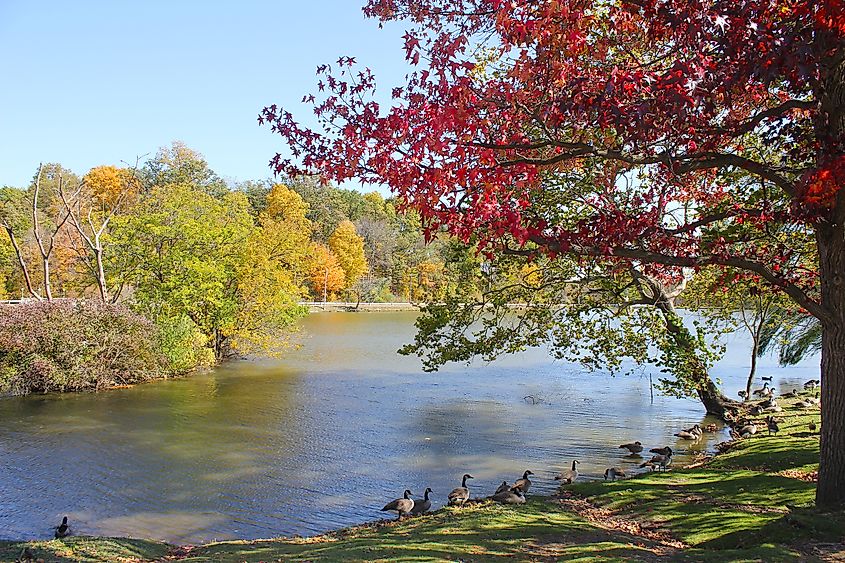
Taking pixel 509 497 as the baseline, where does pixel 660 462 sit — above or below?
above

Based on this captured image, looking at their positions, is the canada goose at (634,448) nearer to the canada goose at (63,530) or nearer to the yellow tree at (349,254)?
the canada goose at (63,530)

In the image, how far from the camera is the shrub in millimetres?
21281

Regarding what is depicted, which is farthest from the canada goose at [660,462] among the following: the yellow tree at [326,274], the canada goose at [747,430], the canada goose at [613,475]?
the yellow tree at [326,274]

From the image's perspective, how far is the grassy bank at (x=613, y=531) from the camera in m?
6.30

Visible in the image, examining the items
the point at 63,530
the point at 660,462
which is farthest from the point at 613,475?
the point at 63,530

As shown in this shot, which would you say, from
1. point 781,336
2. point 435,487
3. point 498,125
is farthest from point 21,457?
point 781,336

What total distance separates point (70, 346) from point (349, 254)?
44.4 m

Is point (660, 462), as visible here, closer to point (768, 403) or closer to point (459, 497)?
point (459, 497)

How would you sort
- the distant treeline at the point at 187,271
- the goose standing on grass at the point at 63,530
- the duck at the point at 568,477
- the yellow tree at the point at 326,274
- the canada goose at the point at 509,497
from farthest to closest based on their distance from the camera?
the yellow tree at the point at 326,274 → the distant treeline at the point at 187,271 → the duck at the point at 568,477 → the canada goose at the point at 509,497 → the goose standing on grass at the point at 63,530

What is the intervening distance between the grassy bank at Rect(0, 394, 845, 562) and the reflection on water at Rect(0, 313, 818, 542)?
1.80m

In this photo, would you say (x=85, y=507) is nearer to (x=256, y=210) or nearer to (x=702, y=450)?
(x=702, y=450)

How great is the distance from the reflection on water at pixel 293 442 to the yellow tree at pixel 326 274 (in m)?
35.8

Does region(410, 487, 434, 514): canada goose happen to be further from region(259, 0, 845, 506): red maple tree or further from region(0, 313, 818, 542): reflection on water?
region(259, 0, 845, 506): red maple tree

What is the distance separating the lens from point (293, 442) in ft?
52.3
